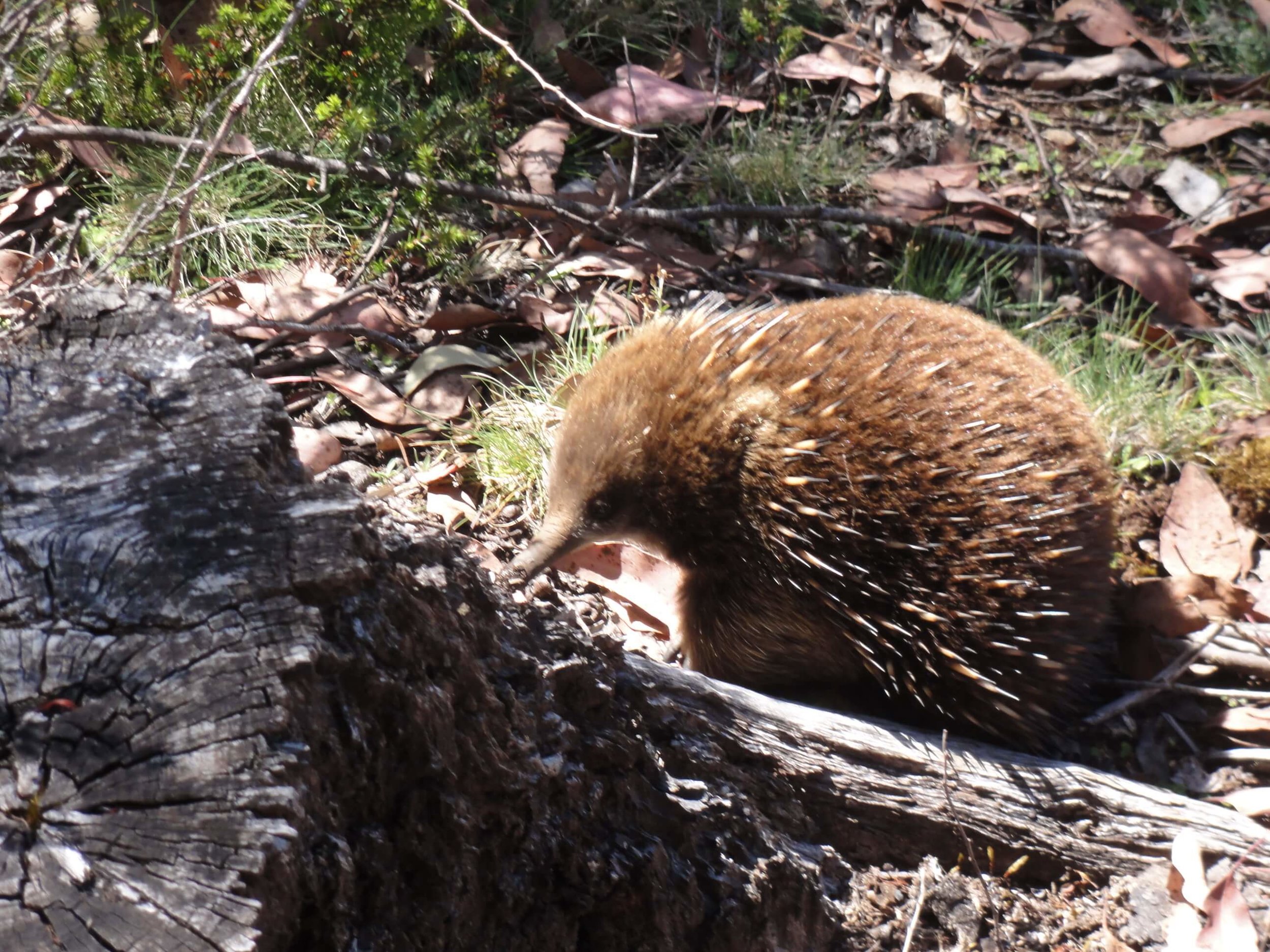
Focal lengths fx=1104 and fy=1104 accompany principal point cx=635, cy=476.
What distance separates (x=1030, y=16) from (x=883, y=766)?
12.9 feet

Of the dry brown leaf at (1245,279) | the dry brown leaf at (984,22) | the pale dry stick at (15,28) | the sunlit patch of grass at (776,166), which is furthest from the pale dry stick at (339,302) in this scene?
the dry brown leaf at (984,22)

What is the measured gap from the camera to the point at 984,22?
186 inches

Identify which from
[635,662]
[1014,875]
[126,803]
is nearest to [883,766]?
[1014,875]

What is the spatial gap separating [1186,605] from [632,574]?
1.35 m

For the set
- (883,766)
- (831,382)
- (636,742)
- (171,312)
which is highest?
(171,312)

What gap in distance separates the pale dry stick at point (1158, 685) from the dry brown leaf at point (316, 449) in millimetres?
1929

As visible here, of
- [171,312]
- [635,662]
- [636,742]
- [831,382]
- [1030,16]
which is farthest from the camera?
[1030,16]

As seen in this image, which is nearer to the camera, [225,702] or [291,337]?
[225,702]

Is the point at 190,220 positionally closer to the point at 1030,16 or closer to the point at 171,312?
the point at 171,312

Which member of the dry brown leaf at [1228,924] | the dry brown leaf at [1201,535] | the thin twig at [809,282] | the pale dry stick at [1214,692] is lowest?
the pale dry stick at [1214,692]

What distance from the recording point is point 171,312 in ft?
4.92

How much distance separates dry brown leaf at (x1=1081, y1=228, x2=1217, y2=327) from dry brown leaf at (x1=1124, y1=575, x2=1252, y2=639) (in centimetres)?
133

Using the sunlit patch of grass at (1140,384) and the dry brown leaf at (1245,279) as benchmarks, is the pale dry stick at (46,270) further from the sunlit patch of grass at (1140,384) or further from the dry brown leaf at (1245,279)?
the dry brown leaf at (1245,279)

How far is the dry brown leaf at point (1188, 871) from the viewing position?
2092 mm
